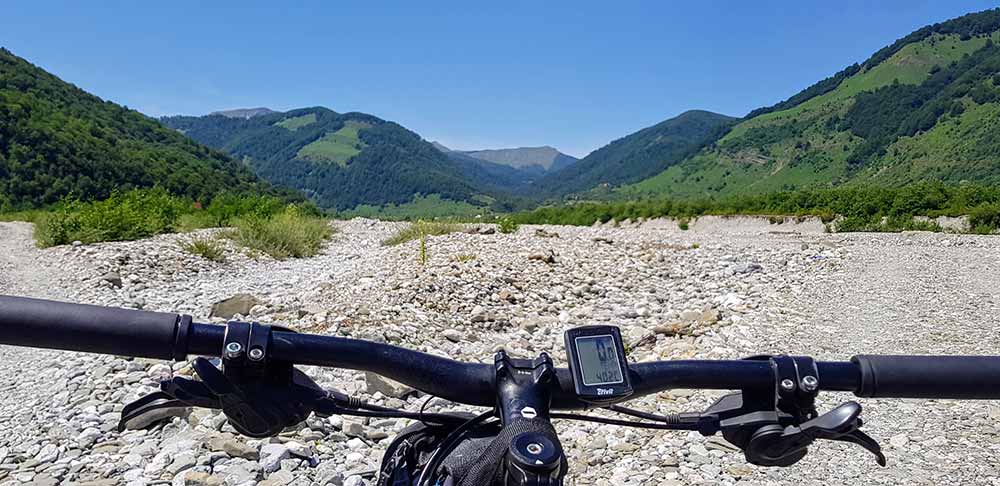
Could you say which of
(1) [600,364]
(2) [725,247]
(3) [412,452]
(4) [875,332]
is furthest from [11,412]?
(2) [725,247]

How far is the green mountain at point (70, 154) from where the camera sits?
115 feet

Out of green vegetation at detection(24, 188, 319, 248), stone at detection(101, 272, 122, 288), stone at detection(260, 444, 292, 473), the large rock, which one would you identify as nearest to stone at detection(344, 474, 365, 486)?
stone at detection(260, 444, 292, 473)

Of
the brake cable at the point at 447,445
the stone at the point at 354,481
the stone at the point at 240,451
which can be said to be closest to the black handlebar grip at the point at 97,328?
the brake cable at the point at 447,445

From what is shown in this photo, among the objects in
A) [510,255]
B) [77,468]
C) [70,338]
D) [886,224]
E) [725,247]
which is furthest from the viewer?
[886,224]

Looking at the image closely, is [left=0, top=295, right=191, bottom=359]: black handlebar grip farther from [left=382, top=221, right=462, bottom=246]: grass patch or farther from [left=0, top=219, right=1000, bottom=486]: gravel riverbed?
[left=382, top=221, right=462, bottom=246]: grass patch

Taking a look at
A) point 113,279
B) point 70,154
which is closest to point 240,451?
point 113,279

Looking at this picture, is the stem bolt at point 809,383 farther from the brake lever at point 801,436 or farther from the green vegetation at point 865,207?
the green vegetation at point 865,207

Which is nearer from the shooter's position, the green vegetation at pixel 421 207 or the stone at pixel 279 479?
the stone at pixel 279 479

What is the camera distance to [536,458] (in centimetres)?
82

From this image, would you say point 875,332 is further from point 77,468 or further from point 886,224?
point 886,224

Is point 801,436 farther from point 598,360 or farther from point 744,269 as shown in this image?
point 744,269

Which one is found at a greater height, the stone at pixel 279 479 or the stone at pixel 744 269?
the stone at pixel 744 269

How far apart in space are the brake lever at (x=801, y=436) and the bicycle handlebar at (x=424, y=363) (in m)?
0.07

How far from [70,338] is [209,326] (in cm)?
23
